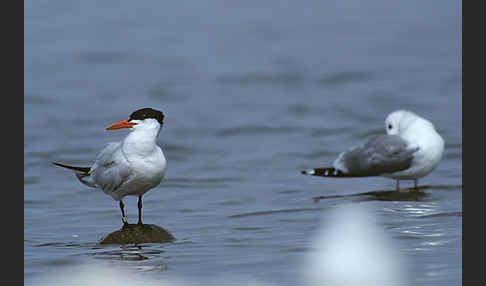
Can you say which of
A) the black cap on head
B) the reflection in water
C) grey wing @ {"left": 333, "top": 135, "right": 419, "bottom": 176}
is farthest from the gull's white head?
the black cap on head

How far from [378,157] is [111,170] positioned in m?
3.99

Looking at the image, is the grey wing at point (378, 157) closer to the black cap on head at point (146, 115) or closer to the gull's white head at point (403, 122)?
the gull's white head at point (403, 122)

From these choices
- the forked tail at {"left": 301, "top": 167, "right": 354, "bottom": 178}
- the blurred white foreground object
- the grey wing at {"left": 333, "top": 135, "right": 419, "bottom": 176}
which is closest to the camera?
the blurred white foreground object

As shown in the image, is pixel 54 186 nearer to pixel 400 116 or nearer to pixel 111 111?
pixel 400 116

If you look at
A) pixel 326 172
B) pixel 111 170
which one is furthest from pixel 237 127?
pixel 111 170

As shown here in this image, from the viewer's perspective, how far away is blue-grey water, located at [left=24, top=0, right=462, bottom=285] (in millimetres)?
7758

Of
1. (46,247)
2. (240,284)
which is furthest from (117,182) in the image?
(240,284)

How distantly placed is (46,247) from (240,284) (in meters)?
2.08

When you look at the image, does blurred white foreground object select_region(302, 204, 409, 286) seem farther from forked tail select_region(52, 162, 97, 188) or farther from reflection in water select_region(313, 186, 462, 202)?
forked tail select_region(52, 162, 97, 188)

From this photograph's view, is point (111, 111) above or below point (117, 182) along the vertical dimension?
above

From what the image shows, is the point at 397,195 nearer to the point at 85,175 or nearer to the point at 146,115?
the point at 85,175

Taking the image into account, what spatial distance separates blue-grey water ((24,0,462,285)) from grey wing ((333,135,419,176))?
0.25m

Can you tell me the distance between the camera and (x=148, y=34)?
83.4ft

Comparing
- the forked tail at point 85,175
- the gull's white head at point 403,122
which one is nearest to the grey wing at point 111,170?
the forked tail at point 85,175
